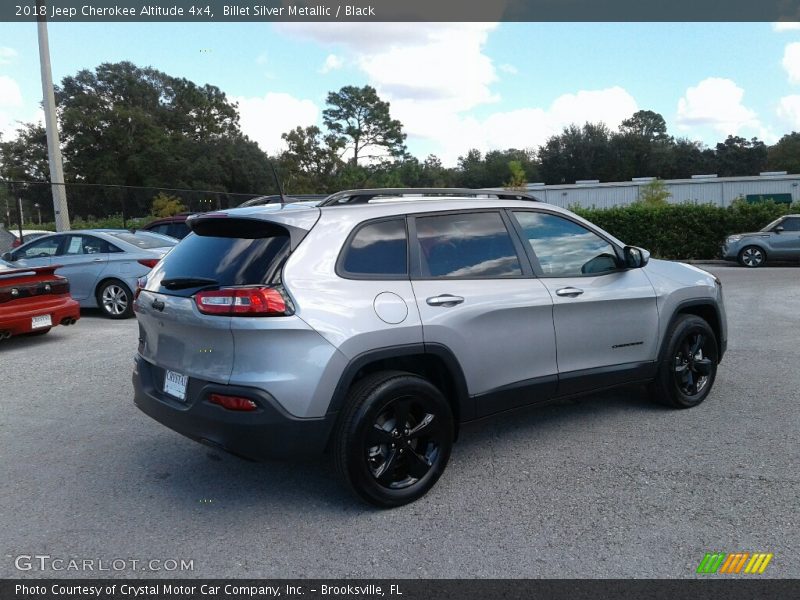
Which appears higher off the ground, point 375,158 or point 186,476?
point 375,158

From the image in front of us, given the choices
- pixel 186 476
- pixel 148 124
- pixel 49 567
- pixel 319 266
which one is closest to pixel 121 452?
pixel 186 476

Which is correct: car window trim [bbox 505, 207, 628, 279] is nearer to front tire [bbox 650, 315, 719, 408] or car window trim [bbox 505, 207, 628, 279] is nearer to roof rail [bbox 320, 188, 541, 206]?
roof rail [bbox 320, 188, 541, 206]

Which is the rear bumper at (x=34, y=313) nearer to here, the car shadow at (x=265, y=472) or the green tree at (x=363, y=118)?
the car shadow at (x=265, y=472)

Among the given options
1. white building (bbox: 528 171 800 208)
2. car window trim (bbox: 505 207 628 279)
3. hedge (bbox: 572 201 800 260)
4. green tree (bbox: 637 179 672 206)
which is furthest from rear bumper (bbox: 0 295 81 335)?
white building (bbox: 528 171 800 208)

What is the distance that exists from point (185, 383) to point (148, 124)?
7168 cm

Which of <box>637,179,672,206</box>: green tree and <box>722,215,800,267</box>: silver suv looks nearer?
<box>722,215,800,267</box>: silver suv

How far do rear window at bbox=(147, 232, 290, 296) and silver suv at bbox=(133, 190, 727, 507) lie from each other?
0.4 inches

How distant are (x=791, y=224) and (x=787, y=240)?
21.0 inches

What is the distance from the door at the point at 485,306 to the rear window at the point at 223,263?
0.84 m

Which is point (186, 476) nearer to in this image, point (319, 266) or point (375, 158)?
point (319, 266)

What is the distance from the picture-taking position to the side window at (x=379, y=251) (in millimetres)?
3711

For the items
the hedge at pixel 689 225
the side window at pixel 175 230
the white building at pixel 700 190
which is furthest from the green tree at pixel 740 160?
the side window at pixel 175 230

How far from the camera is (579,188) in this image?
47375mm

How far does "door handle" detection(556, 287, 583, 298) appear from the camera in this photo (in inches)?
177
